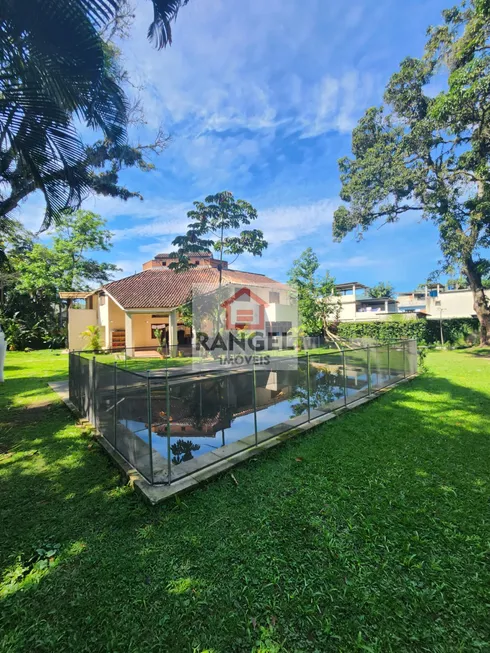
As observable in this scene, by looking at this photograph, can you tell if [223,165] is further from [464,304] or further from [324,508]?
[464,304]

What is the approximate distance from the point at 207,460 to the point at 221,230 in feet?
38.1

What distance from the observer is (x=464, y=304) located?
86.9 ft

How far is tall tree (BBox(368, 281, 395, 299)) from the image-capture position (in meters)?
55.7

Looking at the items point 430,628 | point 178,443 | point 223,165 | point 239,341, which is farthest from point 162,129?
point 430,628

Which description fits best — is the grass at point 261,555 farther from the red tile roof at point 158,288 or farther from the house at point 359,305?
the house at point 359,305

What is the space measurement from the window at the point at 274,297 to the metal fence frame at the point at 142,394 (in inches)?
607

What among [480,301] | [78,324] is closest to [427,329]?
[480,301]

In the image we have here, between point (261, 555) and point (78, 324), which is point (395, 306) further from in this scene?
point (261, 555)

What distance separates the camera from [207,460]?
366cm

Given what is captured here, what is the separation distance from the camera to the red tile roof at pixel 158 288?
15909 millimetres

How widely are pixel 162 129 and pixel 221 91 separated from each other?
2.85 m

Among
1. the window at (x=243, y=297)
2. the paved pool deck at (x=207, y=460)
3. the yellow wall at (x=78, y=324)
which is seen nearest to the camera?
the paved pool deck at (x=207, y=460)

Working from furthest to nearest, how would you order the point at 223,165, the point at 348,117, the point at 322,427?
1. the point at 348,117
2. the point at 223,165
3. the point at 322,427

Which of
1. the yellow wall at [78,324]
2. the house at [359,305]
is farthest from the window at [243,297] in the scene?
the house at [359,305]
